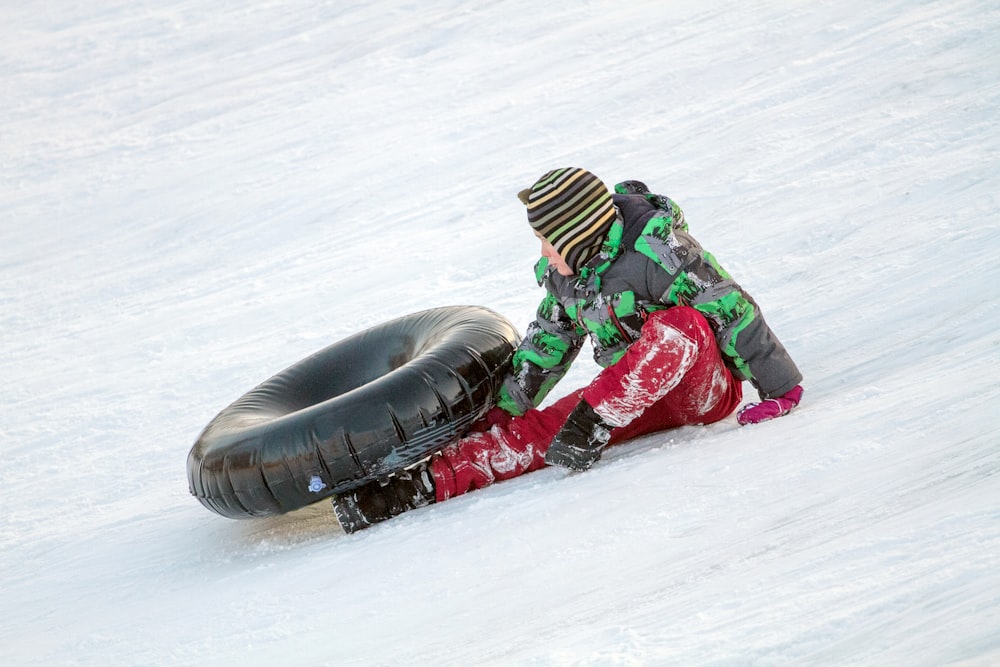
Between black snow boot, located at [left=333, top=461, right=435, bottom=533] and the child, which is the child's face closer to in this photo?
the child

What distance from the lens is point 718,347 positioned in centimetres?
322

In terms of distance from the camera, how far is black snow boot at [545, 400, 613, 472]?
10.4 feet

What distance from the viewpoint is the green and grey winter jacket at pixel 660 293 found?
3.14m

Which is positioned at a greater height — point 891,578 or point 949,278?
point 891,578

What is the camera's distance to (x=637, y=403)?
10.2 ft

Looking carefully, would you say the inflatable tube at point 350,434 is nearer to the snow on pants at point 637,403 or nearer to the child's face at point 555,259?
the snow on pants at point 637,403

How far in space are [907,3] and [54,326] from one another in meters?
6.08

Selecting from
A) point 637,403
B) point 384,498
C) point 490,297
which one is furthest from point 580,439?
point 490,297

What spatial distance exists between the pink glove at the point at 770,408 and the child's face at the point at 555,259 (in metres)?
0.70

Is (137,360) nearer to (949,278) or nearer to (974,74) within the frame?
(949,278)

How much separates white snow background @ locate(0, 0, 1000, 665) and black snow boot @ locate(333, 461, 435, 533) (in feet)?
0.25

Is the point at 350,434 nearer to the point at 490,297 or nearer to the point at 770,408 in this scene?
the point at 770,408

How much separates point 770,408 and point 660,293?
49 centimetres

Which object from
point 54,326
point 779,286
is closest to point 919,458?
point 779,286
